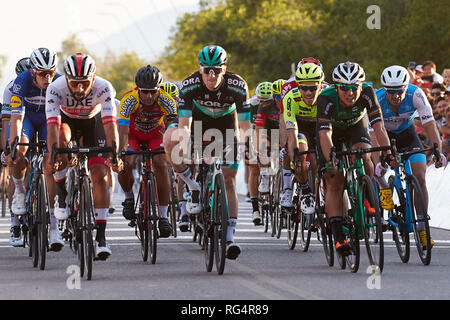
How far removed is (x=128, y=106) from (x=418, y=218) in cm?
361

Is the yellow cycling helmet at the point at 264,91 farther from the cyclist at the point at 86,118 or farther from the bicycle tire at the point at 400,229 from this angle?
the cyclist at the point at 86,118

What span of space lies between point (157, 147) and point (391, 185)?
2.84 m

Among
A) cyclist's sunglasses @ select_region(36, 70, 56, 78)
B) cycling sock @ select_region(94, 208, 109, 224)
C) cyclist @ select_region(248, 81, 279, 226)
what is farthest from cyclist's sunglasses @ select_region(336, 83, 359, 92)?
cyclist @ select_region(248, 81, 279, 226)

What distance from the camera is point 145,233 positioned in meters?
12.6

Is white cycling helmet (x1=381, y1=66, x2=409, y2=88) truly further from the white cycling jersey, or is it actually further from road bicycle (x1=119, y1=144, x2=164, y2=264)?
the white cycling jersey

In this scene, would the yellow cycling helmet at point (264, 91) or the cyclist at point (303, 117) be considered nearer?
the cyclist at point (303, 117)

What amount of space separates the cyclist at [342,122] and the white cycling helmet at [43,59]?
306 cm

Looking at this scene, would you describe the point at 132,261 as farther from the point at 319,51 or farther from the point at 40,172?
the point at 319,51

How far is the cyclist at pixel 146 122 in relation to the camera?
13.2 meters

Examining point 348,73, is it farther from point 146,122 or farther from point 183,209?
point 183,209

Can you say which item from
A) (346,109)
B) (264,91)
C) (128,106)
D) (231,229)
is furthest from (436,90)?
(231,229)

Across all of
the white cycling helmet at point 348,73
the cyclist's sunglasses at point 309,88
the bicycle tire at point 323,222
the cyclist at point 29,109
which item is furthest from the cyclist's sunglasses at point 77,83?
the cyclist's sunglasses at point 309,88

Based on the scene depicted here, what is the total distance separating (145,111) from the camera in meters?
13.7
